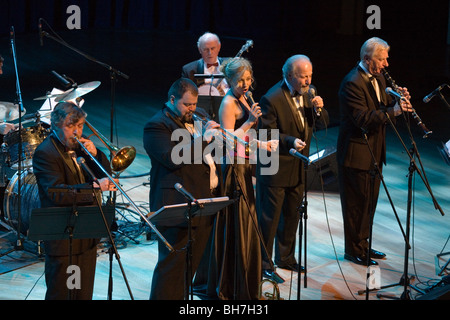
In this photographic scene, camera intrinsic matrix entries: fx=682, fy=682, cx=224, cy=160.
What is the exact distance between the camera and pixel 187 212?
169 inches

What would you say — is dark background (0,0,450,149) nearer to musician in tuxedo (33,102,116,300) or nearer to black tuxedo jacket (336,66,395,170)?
black tuxedo jacket (336,66,395,170)

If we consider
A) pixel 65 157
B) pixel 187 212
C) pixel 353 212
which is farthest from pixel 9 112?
pixel 353 212

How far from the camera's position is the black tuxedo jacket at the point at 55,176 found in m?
4.24

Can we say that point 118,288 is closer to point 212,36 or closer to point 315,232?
point 315,232

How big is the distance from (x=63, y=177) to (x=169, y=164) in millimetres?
680

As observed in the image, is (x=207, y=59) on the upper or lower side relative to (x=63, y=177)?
upper

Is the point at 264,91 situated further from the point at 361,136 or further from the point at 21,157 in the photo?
the point at 21,157

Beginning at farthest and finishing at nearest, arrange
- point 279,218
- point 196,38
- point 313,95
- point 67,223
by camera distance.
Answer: point 196,38 < point 279,218 < point 313,95 < point 67,223

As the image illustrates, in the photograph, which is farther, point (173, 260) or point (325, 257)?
point (325, 257)

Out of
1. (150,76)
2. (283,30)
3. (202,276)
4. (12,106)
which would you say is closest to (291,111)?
(202,276)

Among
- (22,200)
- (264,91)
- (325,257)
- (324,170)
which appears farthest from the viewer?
(264,91)

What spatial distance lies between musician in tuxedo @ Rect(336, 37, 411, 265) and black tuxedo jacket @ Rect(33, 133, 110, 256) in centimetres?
254

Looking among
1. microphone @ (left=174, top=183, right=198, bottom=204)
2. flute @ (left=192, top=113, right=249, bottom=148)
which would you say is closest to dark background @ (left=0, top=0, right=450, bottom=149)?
flute @ (left=192, top=113, right=249, bottom=148)

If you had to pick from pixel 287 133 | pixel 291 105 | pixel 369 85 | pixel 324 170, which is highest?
pixel 369 85
